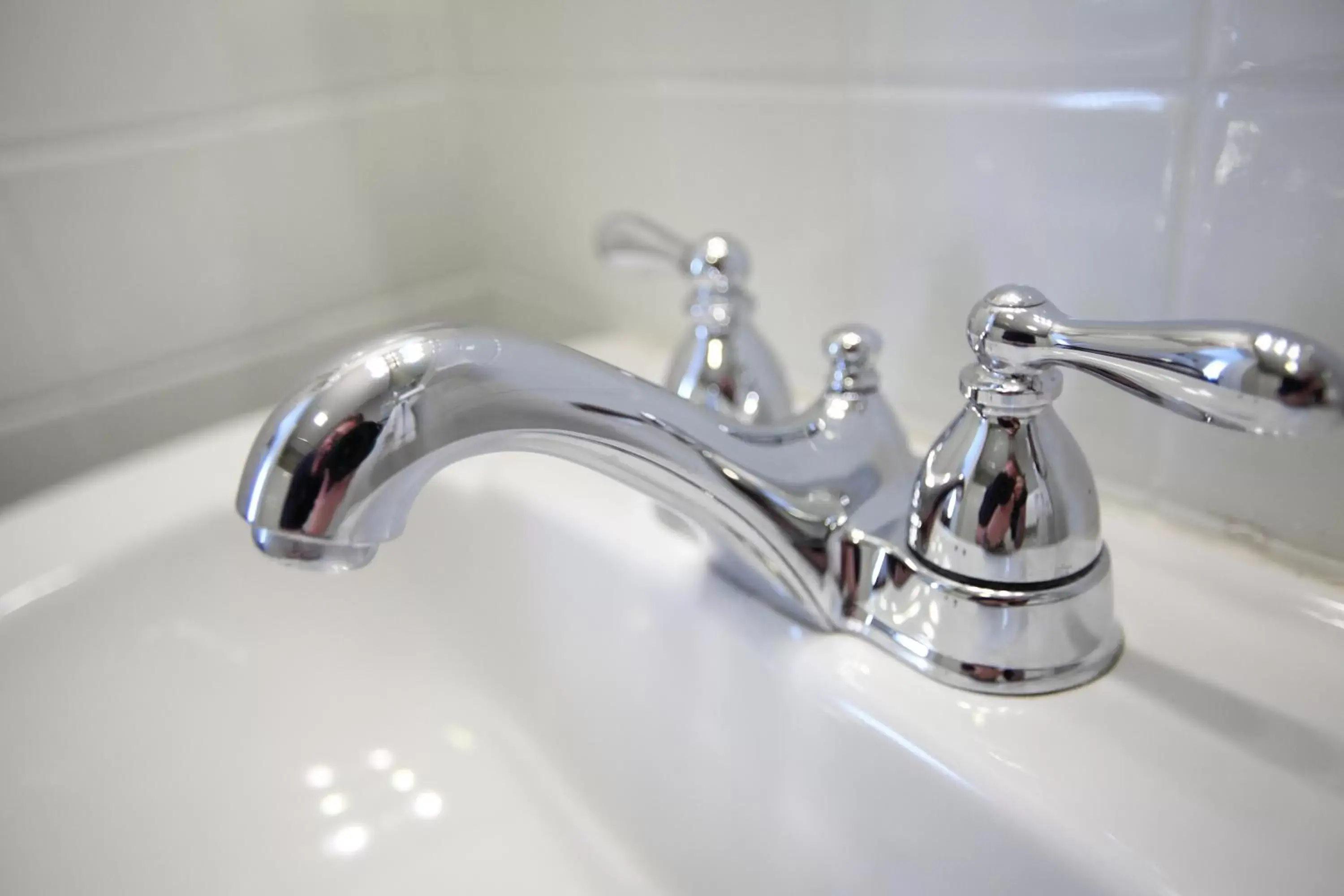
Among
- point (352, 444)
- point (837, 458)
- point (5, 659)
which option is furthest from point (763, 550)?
point (5, 659)

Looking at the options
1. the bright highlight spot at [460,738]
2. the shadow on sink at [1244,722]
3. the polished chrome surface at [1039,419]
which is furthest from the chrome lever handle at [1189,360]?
the bright highlight spot at [460,738]

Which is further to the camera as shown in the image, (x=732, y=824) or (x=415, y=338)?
(x=732, y=824)

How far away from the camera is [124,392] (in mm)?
497

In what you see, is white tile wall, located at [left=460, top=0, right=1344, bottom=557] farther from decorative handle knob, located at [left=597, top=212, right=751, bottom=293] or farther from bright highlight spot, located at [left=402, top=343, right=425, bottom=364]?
bright highlight spot, located at [left=402, top=343, right=425, bottom=364]

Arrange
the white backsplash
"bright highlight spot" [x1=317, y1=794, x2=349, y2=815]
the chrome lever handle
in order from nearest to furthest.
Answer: the chrome lever handle < the white backsplash < "bright highlight spot" [x1=317, y1=794, x2=349, y2=815]

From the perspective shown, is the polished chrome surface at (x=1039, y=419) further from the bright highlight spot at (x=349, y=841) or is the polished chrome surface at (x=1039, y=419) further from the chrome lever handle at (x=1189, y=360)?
the bright highlight spot at (x=349, y=841)

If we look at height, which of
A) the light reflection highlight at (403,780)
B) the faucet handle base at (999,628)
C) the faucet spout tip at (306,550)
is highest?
the faucet spout tip at (306,550)

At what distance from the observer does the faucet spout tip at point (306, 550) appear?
0.21m

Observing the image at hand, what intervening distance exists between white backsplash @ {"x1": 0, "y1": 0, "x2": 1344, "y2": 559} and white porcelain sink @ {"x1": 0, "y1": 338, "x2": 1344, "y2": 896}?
2.9 inches

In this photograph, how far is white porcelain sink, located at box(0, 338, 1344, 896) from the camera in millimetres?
253

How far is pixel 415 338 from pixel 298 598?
9.9 inches

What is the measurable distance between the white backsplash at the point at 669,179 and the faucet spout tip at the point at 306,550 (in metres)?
0.26

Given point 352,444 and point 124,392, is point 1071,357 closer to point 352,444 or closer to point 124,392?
point 352,444

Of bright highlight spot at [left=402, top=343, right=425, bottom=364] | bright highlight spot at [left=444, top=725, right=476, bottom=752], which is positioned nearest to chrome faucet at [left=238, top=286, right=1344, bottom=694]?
bright highlight spot at [left=402, top=343, right=425, bottom=364]
